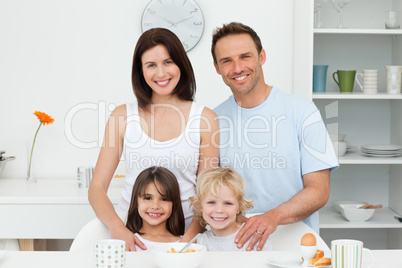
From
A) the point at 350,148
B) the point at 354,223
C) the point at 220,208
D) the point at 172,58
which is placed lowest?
the point at 354,223

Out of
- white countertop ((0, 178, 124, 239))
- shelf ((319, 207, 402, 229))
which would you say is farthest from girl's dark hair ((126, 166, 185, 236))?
shelf ((319, 207, 402, 229))

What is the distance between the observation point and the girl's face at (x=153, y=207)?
2076mm

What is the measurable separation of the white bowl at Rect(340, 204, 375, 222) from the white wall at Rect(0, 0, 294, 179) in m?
0.78

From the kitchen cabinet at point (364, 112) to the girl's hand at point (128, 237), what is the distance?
1620 millimetres

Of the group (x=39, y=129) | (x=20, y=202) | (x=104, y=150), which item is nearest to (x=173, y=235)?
(x=104, y=150)

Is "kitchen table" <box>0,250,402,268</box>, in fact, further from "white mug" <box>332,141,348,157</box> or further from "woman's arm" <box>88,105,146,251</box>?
"white mug" <box>332,141,348,157</box>

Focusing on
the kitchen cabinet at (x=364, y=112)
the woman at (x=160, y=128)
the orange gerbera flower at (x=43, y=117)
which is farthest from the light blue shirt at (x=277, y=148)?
the orange gerbera flower at (x=43, y=117)

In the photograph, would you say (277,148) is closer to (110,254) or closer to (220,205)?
(220,205)

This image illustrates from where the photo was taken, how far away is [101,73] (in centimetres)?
342

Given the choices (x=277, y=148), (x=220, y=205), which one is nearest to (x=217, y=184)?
(x=220, y=205)

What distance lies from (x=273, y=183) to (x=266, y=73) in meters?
1.25

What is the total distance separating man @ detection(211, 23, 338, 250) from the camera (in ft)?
7.45

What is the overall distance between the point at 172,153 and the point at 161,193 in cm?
16

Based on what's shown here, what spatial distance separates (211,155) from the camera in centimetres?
220
